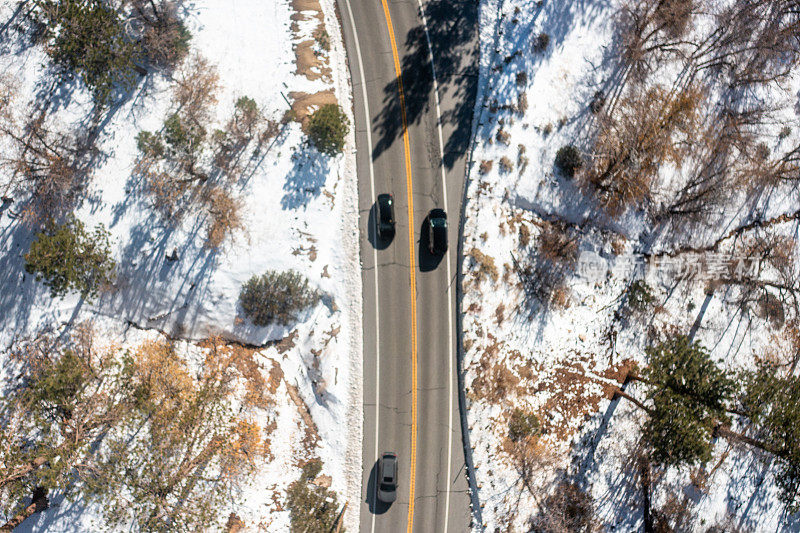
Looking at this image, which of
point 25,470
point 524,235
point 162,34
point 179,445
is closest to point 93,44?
point 162,34

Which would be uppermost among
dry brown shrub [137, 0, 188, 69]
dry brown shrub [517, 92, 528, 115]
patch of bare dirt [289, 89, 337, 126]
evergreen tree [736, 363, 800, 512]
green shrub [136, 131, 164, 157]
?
dry brown shrub [137, 0, 188, 69]

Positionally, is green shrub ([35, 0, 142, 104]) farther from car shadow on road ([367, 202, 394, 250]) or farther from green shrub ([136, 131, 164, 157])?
car shadow on road ([367, 202, 394, 250])

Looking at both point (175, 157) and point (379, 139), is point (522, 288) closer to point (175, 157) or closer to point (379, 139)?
point (379, 139)

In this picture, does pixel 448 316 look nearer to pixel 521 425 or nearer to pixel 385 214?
pixel 385 214

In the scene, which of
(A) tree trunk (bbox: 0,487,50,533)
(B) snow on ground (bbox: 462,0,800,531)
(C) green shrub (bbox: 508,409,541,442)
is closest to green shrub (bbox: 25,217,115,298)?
(A) tree trunk (bbox: 0,487,50,533)

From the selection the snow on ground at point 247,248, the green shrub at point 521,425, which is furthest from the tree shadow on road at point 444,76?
the green shrub at point 521,425

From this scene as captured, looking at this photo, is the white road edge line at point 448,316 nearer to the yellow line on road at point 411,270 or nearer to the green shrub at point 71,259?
the yellow line on road at point 411,270

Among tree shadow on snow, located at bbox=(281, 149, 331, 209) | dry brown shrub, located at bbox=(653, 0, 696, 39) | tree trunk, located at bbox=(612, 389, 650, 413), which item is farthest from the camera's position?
dry brown shrub, located at bbox=(653, 0, 696, 39)
